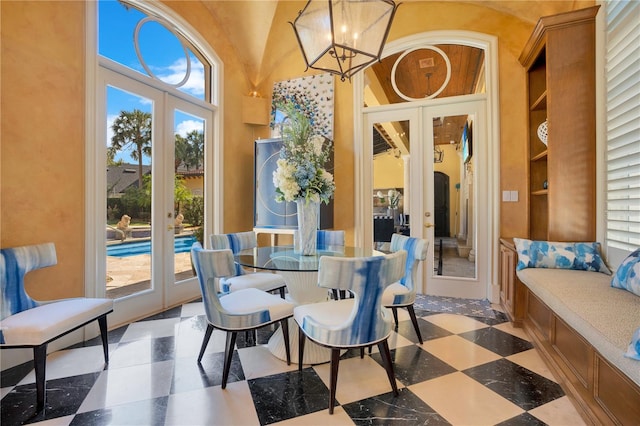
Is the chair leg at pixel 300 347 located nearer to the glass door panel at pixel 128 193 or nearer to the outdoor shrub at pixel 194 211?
the glass door panel at pixel 128 193

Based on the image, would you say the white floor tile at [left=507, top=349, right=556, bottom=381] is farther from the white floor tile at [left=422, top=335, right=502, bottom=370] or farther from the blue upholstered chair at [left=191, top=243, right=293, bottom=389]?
the blue upholstered chair at [left=191, top=243, right=293, bottom=389]

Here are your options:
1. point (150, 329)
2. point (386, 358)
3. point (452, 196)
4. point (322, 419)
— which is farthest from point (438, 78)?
point (150, 329)

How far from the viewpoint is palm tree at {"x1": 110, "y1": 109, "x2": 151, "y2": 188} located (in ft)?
9.04

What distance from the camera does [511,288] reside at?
9.06 ft

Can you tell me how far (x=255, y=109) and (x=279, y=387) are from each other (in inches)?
143

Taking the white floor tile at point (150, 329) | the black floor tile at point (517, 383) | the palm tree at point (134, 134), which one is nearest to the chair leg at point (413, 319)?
the black floor tile at point (517, 383)

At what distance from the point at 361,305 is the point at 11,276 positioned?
2.10 metres

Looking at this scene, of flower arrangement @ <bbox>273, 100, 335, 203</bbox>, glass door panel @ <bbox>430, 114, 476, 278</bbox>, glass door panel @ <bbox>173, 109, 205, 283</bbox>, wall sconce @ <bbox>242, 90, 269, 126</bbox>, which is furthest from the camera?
wall sconce @ <bbox>242, 90, 269, 126</bbox>

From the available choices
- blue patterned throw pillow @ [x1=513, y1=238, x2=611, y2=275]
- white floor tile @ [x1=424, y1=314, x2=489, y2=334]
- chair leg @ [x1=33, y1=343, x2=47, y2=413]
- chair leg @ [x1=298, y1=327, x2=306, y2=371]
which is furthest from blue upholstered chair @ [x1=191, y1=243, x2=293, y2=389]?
blue patterned throw pillow @ [x1=513, y1=238, x2=611, y2=275]

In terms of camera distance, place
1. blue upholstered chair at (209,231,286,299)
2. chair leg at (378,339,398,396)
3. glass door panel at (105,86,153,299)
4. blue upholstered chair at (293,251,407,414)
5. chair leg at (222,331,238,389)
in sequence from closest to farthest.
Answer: blue upholstered chair at (293,251,407,414) → chair leg at (378,339,398,396) → chair leg at (222,331,238,389) → blue upholstered chair at (209,231,286,299) → glass door panel at (105,86,153,299)

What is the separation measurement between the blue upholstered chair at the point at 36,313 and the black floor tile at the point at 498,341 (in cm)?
276

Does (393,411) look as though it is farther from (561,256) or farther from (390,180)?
(390,180)

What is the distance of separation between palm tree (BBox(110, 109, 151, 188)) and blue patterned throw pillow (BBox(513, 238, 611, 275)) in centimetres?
355

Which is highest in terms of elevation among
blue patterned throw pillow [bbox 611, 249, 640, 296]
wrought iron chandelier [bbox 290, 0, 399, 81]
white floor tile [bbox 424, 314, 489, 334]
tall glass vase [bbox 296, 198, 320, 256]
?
wrought iron chandelier [bbox 290, 0, 399, 81]
